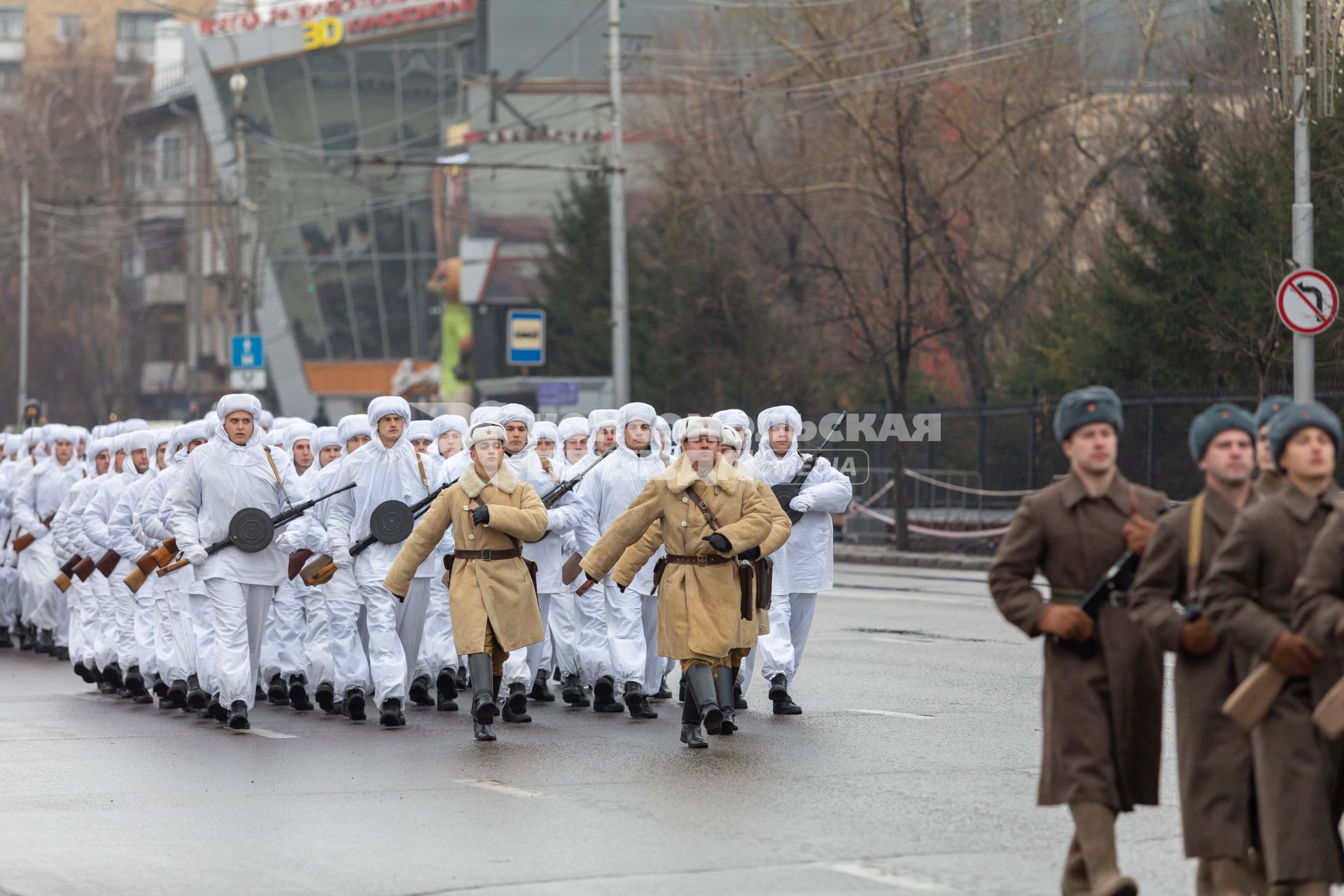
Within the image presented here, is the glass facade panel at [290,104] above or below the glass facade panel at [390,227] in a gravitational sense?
above

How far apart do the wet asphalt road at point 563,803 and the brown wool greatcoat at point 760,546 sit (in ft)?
1.89

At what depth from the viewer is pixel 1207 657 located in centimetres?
626

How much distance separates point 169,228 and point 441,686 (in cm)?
6709

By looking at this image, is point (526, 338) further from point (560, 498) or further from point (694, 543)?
point (694, 543)

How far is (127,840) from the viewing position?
8.54m

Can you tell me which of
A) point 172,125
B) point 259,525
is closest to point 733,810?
point 259,525

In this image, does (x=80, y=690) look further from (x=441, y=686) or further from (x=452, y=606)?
(x=452, y=606)

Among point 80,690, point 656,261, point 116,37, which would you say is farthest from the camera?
point 116,37

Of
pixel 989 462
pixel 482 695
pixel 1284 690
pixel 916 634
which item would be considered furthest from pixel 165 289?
pixel 1284 690

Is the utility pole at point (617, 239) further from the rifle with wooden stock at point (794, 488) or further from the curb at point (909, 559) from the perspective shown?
the rifle with wooden stock at point (794, 488)

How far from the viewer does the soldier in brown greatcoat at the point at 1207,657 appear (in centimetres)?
614

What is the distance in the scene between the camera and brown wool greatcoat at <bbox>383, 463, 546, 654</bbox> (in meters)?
11.8

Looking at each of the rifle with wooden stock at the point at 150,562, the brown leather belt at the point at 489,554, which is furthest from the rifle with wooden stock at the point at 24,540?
the brown leather belt at the point at 489,554

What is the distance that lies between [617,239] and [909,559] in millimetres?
6581
